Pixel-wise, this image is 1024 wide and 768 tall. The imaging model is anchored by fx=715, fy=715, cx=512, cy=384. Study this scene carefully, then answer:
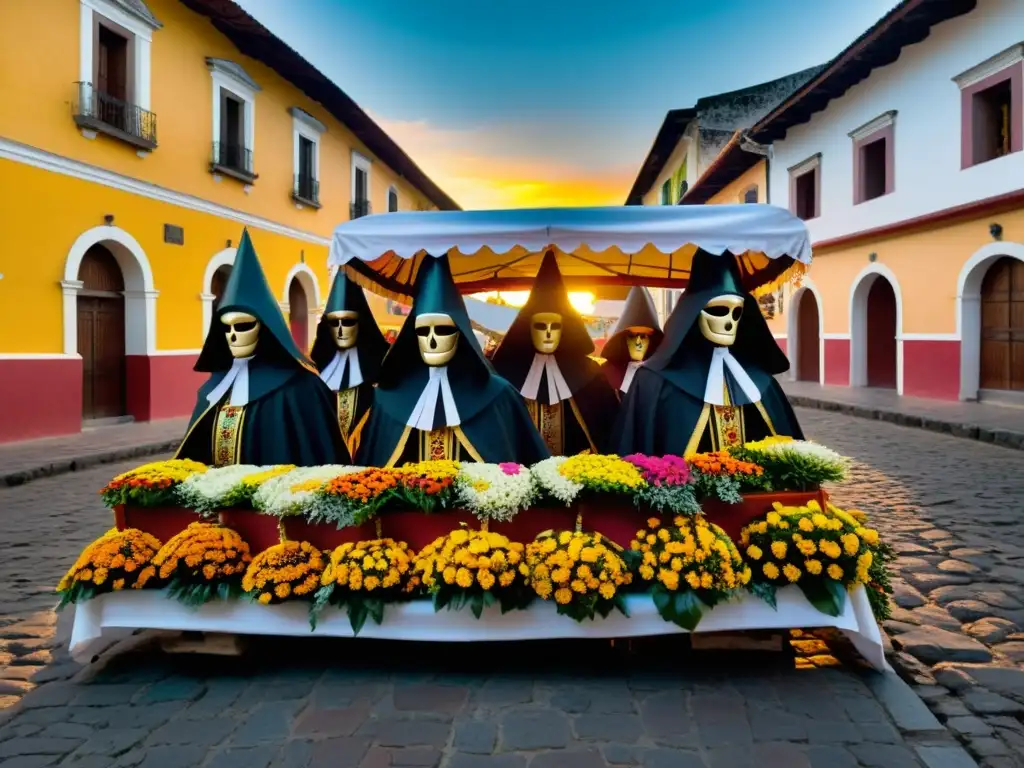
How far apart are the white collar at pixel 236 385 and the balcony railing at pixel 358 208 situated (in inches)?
698

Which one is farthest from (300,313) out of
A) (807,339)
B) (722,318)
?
(722,318)

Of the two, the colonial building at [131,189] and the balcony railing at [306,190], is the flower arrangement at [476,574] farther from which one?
the balcony railing at [306,190]

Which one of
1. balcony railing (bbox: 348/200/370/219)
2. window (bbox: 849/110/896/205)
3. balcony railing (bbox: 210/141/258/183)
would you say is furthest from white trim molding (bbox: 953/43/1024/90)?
balcony railing (bbox: 348/200/370/219)

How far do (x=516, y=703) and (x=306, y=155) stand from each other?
18.8m

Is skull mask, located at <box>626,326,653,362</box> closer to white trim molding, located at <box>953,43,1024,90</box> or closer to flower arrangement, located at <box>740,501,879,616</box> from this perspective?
flower arrangement, located at <box>740,501,879,616</box>

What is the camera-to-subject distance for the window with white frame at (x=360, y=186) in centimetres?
2225

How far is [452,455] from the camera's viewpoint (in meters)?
4.59

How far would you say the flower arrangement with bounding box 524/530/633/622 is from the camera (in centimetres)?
327

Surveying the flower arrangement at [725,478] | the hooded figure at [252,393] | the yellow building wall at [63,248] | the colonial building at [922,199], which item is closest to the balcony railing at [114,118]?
the yellow building wall at [63,248]

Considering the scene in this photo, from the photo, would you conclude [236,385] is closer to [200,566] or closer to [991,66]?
[200,566]

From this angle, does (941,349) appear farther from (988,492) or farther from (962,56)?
(988,492)

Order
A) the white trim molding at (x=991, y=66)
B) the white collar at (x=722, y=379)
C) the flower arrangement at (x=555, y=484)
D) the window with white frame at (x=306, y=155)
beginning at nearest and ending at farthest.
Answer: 1. the flower arrangement at (x=555, y=484)
2. the white collar at (x=722, y=379)
3. the white trim molding at (x=991, y=66)
4. the window with white frame at (x=306, y=155)

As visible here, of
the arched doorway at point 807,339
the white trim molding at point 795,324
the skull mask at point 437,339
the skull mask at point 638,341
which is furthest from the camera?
the arched doorway at point 807,339

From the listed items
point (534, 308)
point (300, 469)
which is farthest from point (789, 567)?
point (534, 308)
